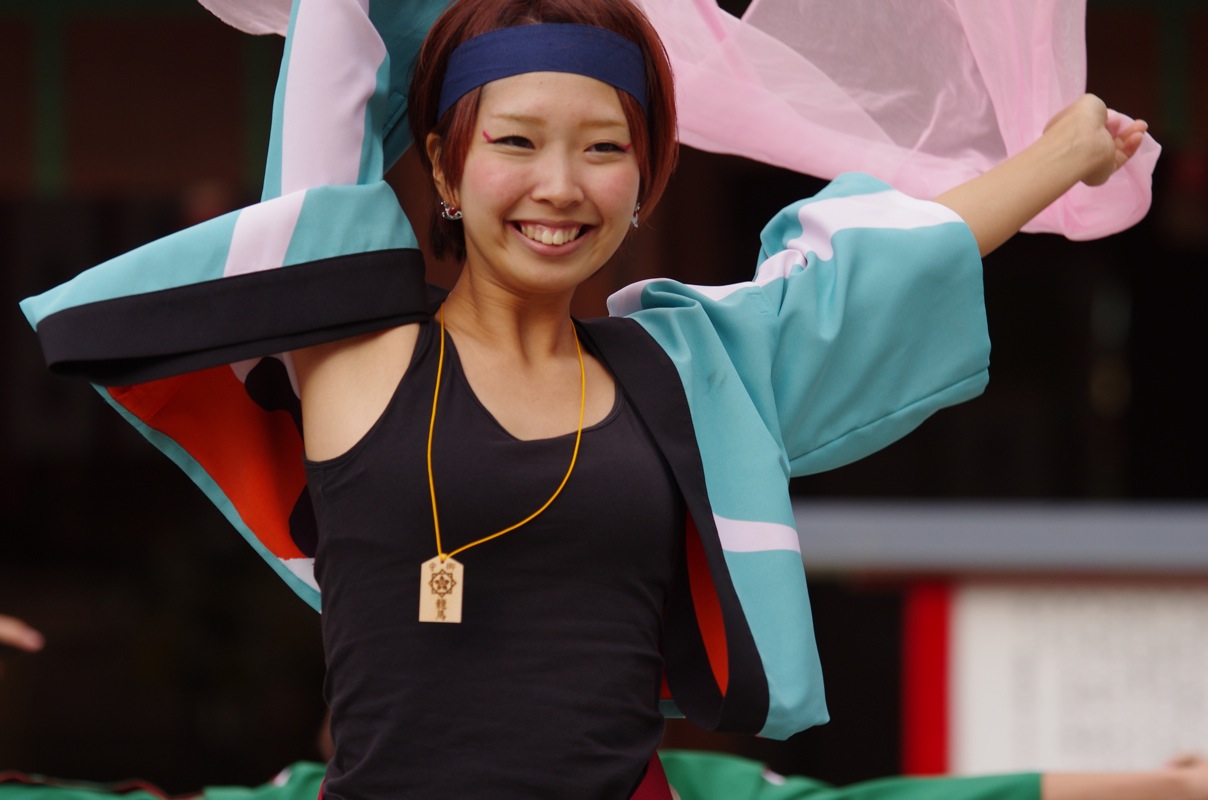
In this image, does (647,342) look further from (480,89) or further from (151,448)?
(151,448)

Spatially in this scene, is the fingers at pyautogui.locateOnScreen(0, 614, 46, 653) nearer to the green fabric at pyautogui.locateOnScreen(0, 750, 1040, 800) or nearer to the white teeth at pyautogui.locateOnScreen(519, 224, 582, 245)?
the green fabric at pyautogui.locateOnScreen(0, 750, 1040, 800)

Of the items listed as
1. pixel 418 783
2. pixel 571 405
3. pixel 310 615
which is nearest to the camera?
pixel 418 783

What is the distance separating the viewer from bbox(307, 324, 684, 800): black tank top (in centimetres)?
132

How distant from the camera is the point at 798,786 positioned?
1921mm

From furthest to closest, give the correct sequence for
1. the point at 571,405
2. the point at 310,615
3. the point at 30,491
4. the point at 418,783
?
the point at 30,491 → the point at 310,615 → the point at 571,405 → the point at 418,783

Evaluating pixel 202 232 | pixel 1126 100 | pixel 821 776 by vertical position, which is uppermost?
pixel 1126 100

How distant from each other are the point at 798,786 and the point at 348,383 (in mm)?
851

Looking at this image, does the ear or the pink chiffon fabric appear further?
the pink chiffon fabric

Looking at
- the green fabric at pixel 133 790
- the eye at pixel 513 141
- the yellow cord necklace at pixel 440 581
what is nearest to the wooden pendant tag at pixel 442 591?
the yellow cord necklace at pixel 440 581

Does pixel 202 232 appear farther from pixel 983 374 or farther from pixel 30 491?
pixel 30 491

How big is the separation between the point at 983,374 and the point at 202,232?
780 mm

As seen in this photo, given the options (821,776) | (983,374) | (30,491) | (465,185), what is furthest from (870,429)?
(30,491)

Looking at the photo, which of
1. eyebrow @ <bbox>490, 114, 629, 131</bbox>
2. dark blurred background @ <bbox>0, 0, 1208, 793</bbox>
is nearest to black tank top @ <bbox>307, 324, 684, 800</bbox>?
eyebrow @ <bbox>490, 114, 629, 131</bbox>

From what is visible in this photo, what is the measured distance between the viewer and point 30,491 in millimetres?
5242
